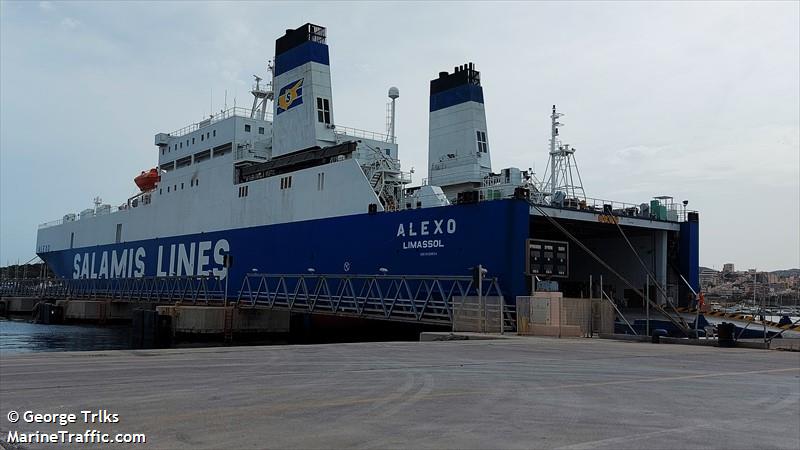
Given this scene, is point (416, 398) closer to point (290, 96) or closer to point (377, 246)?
point (377, 246)

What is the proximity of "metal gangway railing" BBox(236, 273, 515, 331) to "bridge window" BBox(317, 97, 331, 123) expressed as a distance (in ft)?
25.2

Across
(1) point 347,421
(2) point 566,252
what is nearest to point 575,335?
(2) point 566,252

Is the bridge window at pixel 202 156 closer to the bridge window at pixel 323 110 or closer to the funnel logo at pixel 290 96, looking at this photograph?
the funnel logo at pixel 290 96

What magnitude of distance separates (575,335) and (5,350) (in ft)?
71.0

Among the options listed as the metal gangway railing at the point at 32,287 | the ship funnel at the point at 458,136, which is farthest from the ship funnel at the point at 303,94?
the metal gangway railing at the point at 32,287

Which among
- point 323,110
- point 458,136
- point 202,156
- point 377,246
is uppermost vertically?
point 323,110

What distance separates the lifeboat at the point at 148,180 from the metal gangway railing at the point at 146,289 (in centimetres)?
671

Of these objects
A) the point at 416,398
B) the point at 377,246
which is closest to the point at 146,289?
the point at 377,246

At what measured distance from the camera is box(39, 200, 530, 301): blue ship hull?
2238cm

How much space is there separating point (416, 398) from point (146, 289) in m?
38.4

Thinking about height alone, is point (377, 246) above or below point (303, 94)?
below

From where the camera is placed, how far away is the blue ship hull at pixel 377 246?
73.4 feet

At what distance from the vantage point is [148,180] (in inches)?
1901

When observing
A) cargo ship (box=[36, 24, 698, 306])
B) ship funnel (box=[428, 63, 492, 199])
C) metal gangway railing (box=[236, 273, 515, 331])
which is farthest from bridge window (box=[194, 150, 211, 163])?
ship funnel (box=[428, 63, 492, 199])
